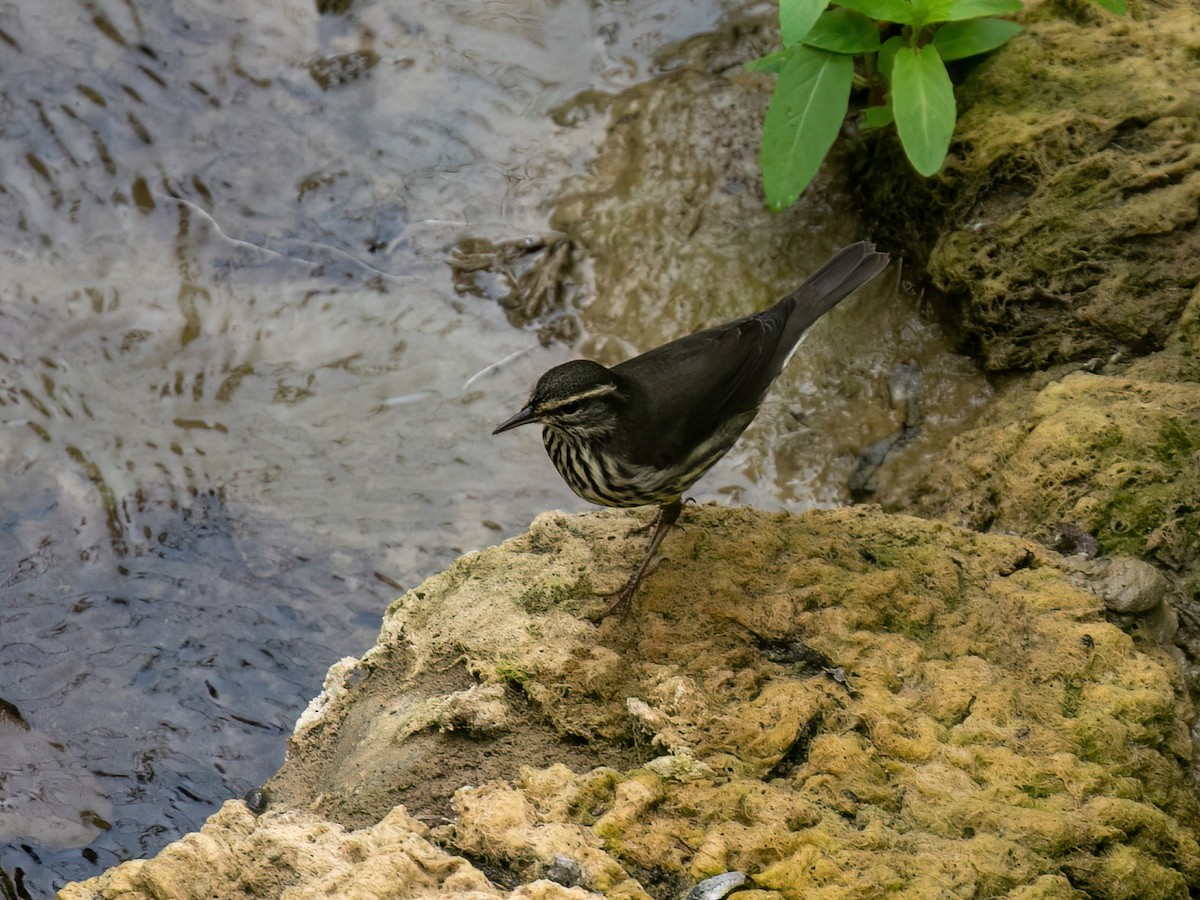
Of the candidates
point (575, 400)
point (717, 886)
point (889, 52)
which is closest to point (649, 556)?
point (575, 400)

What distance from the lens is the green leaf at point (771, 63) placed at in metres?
6.05

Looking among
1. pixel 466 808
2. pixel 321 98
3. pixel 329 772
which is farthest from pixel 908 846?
pixel 321 98

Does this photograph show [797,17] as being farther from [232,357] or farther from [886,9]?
[232,357]

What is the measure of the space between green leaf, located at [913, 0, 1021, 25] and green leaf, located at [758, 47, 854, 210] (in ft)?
1.44

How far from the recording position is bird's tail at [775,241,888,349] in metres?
5.21

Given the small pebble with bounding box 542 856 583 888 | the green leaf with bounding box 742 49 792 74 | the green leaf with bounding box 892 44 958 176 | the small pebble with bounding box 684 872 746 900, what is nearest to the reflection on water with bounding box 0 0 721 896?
the green leaf with bounding box 742 49 792 74

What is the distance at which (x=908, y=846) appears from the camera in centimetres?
294

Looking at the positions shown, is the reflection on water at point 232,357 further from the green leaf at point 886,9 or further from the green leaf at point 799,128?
the green leaf at point 886,9

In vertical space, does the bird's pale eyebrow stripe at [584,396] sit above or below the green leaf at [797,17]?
below

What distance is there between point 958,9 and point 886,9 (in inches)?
13.3

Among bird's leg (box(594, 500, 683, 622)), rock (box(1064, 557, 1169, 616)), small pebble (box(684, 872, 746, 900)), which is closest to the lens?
small pebble (box(684, 872, 746, 900))

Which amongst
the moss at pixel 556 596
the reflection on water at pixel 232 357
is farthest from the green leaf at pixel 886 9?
the moss at pixel 556 596

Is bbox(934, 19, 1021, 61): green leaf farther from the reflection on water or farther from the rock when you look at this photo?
the rock

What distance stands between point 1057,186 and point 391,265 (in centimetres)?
364
